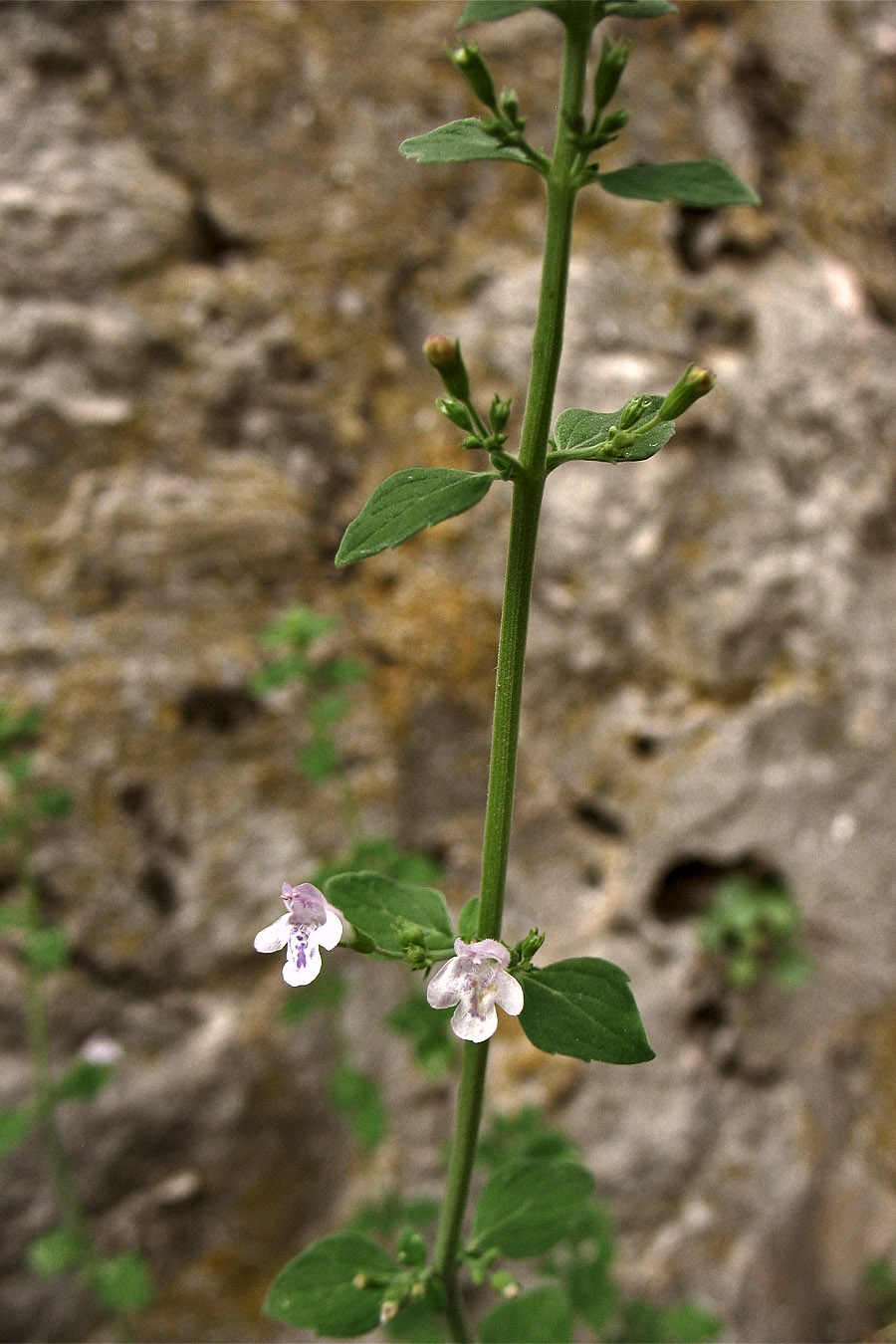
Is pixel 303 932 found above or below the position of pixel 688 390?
below

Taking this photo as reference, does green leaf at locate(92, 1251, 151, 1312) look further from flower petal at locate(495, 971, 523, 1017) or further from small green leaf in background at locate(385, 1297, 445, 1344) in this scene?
flower petal at locate(495, 971, 523, 1017)

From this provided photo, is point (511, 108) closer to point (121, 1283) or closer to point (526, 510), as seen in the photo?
point (526, 510)

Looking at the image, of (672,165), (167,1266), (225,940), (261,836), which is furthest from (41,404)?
(167,1266)

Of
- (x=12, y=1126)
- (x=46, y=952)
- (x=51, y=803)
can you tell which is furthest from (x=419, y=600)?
(x=12, y=1126)

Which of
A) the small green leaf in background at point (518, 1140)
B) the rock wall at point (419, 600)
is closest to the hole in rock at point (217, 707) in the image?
the rock wall at point (419, 600)

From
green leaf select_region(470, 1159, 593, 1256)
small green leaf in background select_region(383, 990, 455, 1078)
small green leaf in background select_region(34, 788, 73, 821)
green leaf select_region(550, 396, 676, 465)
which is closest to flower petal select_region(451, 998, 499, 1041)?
green leaf select_region(470, 1159, 593, 1256)

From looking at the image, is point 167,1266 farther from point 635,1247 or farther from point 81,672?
point 81,672
